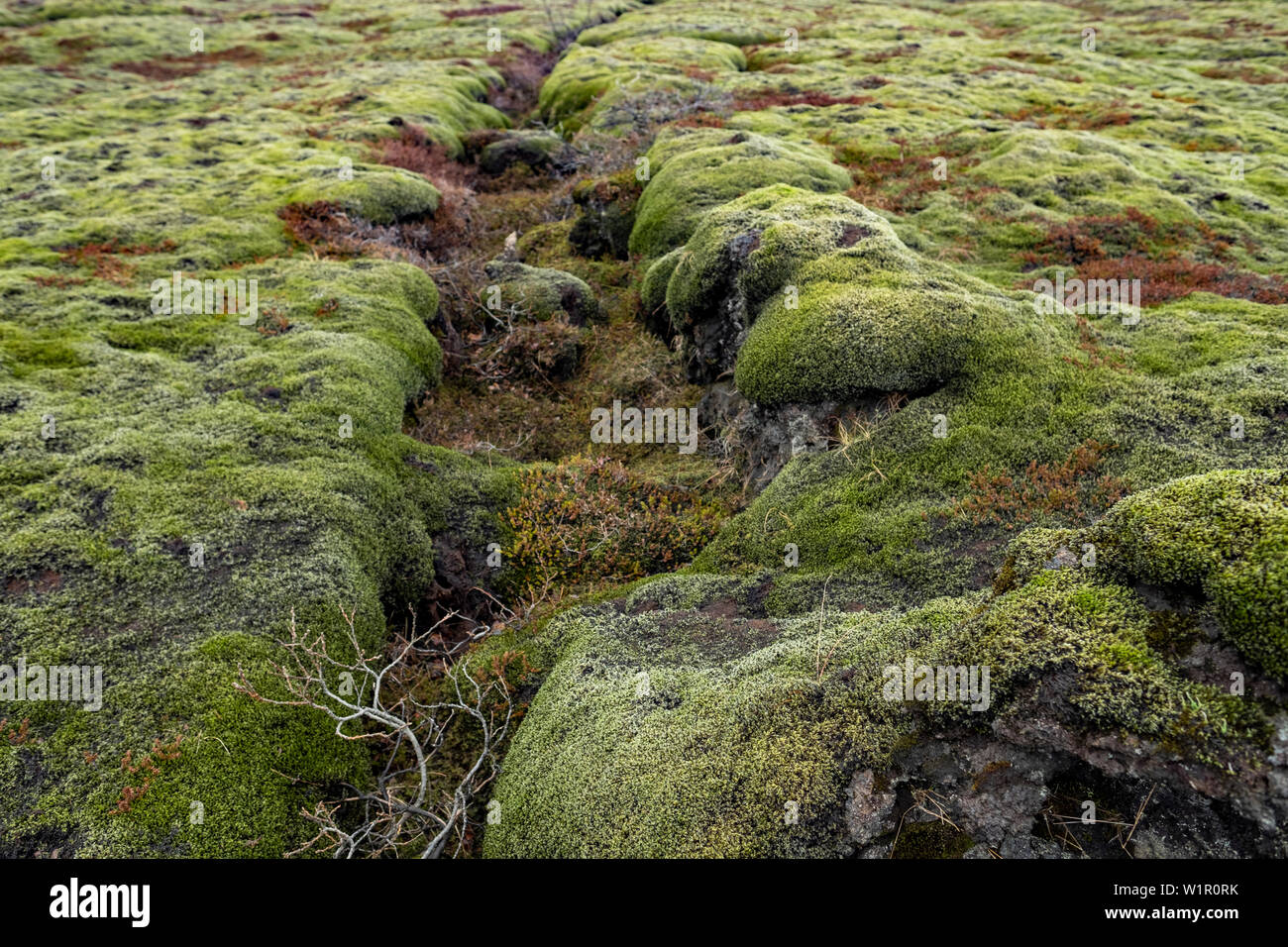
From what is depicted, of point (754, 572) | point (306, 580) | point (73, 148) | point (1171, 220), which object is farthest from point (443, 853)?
point (73, 148)

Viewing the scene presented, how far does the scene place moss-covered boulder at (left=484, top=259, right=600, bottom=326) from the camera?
1714 centimetres

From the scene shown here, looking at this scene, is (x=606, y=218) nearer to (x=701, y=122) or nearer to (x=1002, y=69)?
(x=701, y=122)

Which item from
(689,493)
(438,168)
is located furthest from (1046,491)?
(438,168)

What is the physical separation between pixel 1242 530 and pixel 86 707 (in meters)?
9.63

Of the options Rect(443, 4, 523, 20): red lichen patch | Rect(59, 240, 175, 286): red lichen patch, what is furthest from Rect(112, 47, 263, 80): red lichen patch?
Rect(59, 240, 175, 286): red lichen patch

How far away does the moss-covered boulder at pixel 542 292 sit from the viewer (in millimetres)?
17141

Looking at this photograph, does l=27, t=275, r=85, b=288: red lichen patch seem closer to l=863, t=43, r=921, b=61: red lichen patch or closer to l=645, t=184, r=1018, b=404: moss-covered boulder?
l=645, t=184, r=1018, b=404: moss-covered boulder

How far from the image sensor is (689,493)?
11242 mm

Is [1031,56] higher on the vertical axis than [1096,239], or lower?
higher

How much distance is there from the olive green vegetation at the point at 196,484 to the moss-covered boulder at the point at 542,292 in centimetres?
215

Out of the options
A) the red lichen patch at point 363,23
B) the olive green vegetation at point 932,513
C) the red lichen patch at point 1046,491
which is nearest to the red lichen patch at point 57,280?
the olive green vegetation at point 932,513

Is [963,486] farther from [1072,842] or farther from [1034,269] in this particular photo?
[1034,269]

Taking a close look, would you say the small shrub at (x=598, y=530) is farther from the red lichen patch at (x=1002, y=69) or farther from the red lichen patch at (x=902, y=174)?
the red lichen patch at (x=1002, y=69)

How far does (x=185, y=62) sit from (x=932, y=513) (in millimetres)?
65051
